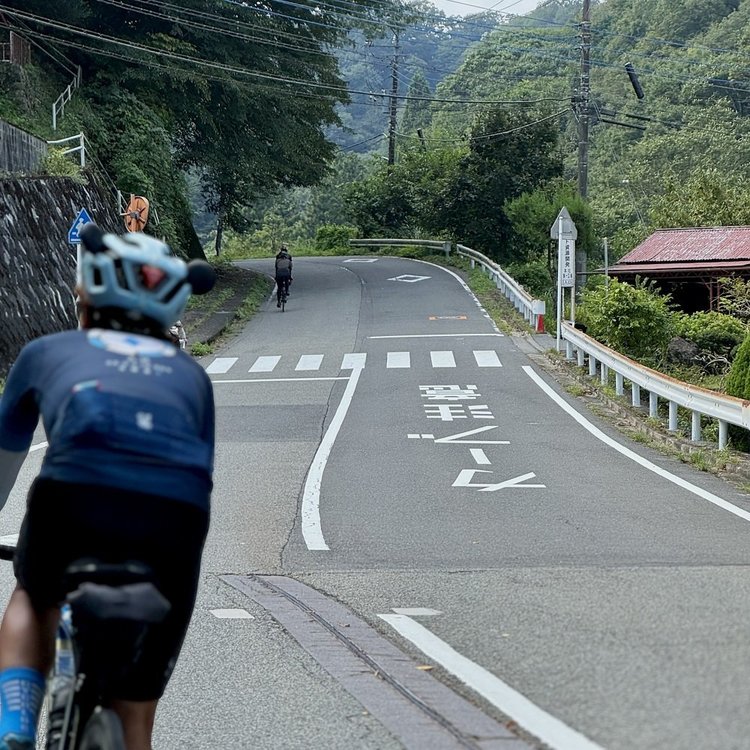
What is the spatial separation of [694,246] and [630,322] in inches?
718

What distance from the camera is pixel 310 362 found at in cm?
2641

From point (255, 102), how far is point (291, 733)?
39.4m

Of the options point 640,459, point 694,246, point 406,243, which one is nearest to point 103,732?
point 640,459

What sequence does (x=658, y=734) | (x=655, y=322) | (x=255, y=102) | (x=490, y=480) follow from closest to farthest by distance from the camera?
(x=658, y=734) < (x=490, y=480) < (x=655, y=322) < (x=255, y=102)

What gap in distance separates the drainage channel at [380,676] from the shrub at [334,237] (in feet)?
183

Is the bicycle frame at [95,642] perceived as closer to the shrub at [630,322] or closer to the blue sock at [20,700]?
the blue sock at [20,700]

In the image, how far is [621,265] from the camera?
43.2 m

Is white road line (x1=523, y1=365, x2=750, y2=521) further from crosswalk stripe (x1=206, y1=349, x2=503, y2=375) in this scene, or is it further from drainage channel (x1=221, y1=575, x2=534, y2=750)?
drainage channel (x1=221, y1=575, x2=534, y2=750)

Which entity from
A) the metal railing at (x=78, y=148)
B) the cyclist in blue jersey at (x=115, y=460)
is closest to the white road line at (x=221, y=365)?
the metal railing at (x=78, y=148)

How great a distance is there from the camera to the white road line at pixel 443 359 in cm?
2536

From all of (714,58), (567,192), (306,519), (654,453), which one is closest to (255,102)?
(567,192)

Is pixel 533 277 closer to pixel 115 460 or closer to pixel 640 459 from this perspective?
pixel 640 459

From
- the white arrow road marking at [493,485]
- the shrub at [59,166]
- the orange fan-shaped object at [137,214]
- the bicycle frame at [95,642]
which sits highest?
the shrub at [59,166]

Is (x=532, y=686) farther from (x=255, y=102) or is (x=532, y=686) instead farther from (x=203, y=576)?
(x=255, y=102)
